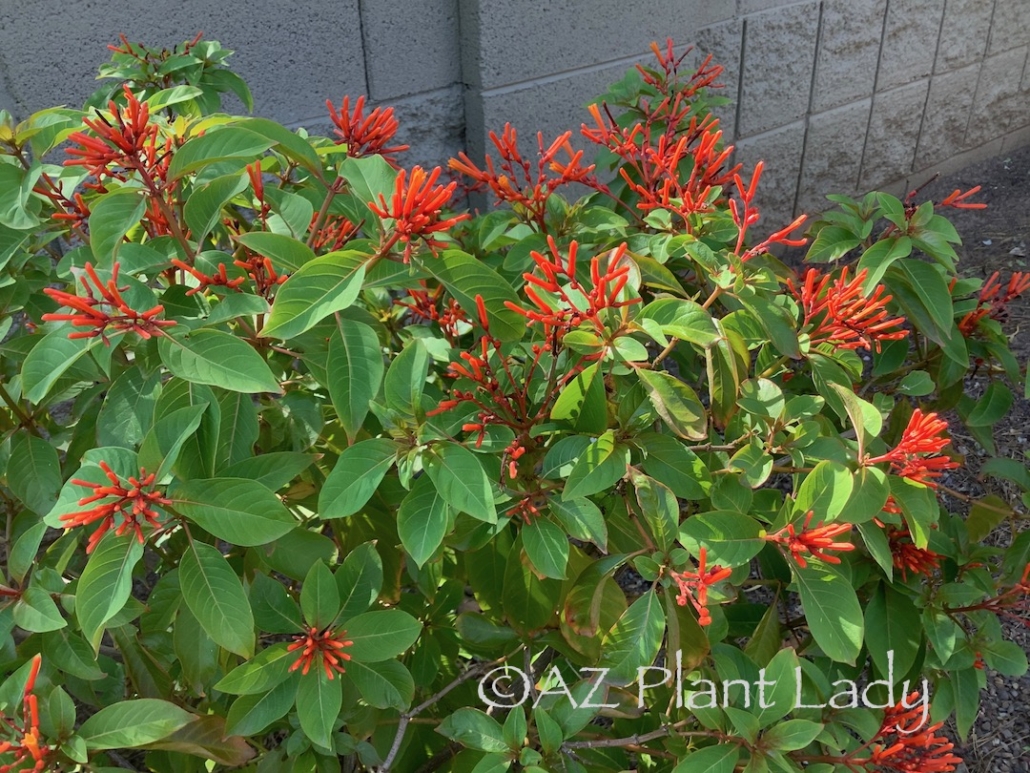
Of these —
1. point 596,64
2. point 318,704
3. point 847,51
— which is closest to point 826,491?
point 318,704

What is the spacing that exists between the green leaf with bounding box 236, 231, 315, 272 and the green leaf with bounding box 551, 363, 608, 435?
0.35 m

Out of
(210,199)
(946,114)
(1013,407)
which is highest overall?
(210,199)

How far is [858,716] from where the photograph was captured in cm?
125

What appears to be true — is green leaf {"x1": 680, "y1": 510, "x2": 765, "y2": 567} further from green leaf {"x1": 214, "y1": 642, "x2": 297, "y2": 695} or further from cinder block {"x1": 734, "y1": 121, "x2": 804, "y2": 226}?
cinder block {"x1": 734, "y1": 121, "x2": 804, "y2": 226}

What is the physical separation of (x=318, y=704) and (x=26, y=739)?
0.30 meters

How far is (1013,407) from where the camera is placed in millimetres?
2852

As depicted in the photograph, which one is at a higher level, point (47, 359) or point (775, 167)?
point (47, 359)

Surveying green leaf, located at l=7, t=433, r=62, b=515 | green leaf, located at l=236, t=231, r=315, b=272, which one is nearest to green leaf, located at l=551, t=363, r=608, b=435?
green leaf, located at l=236, t=231, r=315, b=272

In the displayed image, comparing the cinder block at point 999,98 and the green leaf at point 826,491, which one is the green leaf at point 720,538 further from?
the cinder block at point 999,98

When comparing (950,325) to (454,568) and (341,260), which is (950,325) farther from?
(341,260)

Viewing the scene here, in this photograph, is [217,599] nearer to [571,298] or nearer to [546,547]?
[546,547]

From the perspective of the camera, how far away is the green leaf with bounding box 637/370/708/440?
1008mm

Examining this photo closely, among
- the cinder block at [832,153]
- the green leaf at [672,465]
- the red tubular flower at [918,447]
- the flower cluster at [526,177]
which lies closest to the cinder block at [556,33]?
the cinder block at [832,153]

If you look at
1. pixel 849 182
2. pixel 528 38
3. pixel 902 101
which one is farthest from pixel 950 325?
pixel 902 101
